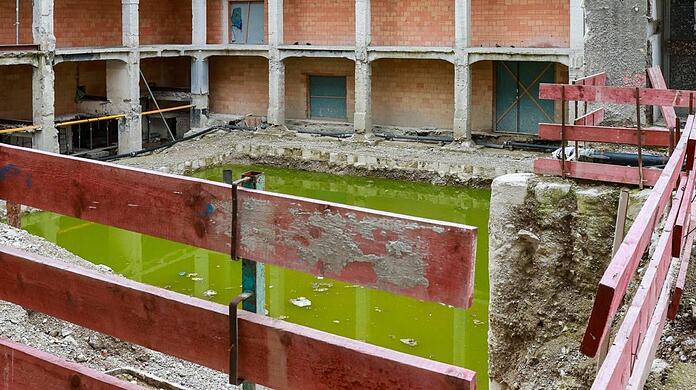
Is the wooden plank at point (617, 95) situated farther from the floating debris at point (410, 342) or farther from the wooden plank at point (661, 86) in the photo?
the floating debris at point (410, 342)

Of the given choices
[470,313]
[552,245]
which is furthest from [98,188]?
[470,313]

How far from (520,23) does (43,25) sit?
11591 mm

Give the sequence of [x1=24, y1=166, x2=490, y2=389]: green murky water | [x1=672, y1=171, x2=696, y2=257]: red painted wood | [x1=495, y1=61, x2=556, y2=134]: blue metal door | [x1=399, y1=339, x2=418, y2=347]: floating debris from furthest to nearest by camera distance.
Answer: [x1=495, y1=61, x2=556, y2=134]: blue metal door
[x1=24, y1=166, x2=490, y2=389]: green murky water
[x1=399, y1=339, x2=418, y2=347]: floating debris
[x1=672, y1=171, x2=696, y2=257]: red painted wood

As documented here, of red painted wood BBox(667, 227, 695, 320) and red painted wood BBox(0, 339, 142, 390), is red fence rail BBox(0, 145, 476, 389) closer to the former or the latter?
red painted wood BBox(0, 339, 142, 390)

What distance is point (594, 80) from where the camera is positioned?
8586 mm

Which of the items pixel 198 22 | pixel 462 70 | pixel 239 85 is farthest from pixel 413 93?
pixel 198 22

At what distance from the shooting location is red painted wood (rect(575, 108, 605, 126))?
800 cm

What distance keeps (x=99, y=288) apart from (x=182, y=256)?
11.1 metres

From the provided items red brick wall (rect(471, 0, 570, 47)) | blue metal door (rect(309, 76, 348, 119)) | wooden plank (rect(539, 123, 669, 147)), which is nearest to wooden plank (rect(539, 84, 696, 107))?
wooden plank (rect(539, 123, 669, 147))

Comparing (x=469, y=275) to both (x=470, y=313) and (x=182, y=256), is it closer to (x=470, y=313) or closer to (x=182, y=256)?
(x=470, y=313)

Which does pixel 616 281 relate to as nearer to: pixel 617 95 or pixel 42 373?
pixel 42 373

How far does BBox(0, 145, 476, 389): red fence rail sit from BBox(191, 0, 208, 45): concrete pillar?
2120 cm

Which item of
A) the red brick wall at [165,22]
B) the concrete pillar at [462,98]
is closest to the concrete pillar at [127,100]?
the red brick wall at [165,22]

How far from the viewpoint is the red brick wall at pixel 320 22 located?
2316 centimetres
